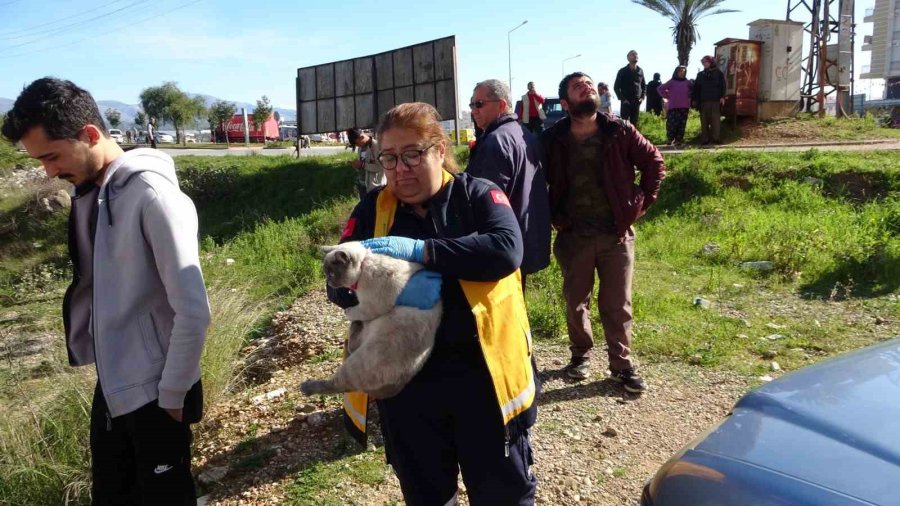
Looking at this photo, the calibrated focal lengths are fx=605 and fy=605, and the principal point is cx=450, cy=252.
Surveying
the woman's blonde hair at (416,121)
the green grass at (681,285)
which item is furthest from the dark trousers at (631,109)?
the woman's blonde hair at (416,121)

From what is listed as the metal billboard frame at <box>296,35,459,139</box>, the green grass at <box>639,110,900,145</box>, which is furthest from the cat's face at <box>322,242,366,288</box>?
the green grass at <box>639,110,900,145</box>

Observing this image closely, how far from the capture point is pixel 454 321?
1986mm

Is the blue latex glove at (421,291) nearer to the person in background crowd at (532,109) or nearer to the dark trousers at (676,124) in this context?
the person in background crowd at (532,109)

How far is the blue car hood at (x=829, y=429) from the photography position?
1.53m

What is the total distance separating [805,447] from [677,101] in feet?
40.4

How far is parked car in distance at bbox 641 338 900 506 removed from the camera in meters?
1.52

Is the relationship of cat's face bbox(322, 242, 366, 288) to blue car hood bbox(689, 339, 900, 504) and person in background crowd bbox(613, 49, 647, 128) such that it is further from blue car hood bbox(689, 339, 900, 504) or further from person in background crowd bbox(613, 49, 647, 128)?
person in background crowd bbox(613, 49, 647, 128)

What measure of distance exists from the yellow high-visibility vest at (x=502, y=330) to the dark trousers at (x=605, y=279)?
2.04m

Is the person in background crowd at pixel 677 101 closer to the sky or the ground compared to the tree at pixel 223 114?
closer to the ground

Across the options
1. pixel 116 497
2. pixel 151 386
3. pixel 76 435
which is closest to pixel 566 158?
pixel 151 386

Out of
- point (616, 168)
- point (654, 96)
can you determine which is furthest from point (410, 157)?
point (654, 96)

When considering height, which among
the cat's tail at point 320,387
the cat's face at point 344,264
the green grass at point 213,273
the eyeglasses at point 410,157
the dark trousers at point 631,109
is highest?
the dark trousers at point 631,109

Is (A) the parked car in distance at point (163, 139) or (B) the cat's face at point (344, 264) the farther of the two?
(A) the parked car in distance at point (163, 139)

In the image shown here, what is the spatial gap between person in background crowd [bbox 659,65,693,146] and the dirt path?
31.0 feet
